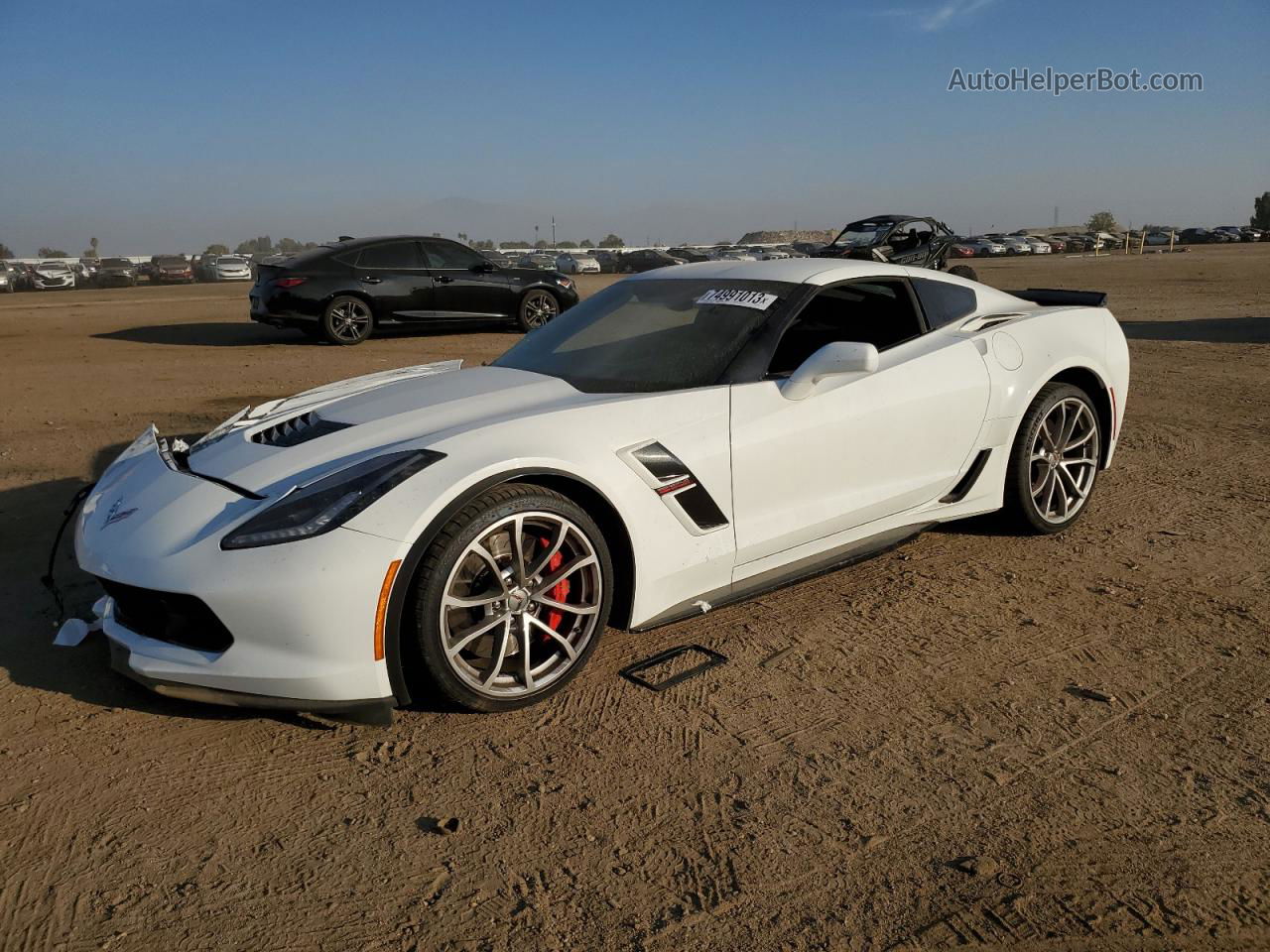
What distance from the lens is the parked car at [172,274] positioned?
45.0 meters

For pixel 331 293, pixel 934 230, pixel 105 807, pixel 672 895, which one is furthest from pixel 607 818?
pixel 934 230

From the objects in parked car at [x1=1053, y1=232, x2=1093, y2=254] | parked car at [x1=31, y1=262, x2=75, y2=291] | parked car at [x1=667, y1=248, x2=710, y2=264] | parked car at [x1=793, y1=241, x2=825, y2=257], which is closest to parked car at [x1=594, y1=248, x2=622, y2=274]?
parked car at [x1=667, y1=248, x2=710, y2=264]

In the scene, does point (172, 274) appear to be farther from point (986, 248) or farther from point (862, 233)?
point (986, 248)

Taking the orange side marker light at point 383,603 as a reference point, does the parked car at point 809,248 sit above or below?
above

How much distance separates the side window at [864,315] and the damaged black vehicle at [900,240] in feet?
43.9

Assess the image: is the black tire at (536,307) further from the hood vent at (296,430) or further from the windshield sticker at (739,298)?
the hood vent at (296,430)

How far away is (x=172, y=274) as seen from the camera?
45.0 meters

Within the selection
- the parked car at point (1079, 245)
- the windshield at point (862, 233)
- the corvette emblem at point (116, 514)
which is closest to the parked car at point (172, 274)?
the windshield at point (862, 233)

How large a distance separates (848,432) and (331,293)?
1045 centimetres

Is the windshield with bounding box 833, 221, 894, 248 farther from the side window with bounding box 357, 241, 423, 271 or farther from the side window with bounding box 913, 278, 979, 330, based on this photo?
the side window with bounding box 913, 278, 979, 330

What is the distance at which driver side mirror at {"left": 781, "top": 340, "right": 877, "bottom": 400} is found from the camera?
366 cm

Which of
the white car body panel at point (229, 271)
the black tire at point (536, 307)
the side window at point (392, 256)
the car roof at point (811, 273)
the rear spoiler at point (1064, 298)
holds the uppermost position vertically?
the white car body panel at point (229, 271)

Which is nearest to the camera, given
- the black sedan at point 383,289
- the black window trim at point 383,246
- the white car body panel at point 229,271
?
the black sedan at point 383,289

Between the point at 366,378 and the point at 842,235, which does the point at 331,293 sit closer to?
the point at 366,378
